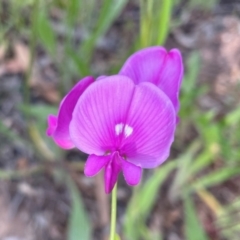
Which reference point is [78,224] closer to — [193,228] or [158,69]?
[193,228]

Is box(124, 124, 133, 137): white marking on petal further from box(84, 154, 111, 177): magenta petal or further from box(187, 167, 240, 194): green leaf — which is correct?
box(187, 167, 240, 194): green leaf

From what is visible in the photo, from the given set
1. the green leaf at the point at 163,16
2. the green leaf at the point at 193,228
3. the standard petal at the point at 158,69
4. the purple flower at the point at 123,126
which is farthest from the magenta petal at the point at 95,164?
the green leaf at the point at 193,228

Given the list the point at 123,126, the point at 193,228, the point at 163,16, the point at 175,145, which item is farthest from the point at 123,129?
the point at 175,145

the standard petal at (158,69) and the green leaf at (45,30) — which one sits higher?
the standard petal at (158,69)

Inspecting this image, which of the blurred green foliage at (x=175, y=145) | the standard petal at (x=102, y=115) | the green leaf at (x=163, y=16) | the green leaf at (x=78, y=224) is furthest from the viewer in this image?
the green leaf at (x=78, y=224)

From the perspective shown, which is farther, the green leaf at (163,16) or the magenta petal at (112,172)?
the green leaf at (163,16)

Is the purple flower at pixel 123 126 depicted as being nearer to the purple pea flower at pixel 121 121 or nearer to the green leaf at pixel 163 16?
the purple pea flower at pixel 121 121

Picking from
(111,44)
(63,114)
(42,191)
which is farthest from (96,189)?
(63,114)

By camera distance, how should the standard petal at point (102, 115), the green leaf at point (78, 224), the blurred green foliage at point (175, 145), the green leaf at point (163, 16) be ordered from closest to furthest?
the standard petal at point (102, 115) → the green leaf at point (163, 16) → the blurred green foliage at point (175, 145) → the green leaf at point (78, 224)
